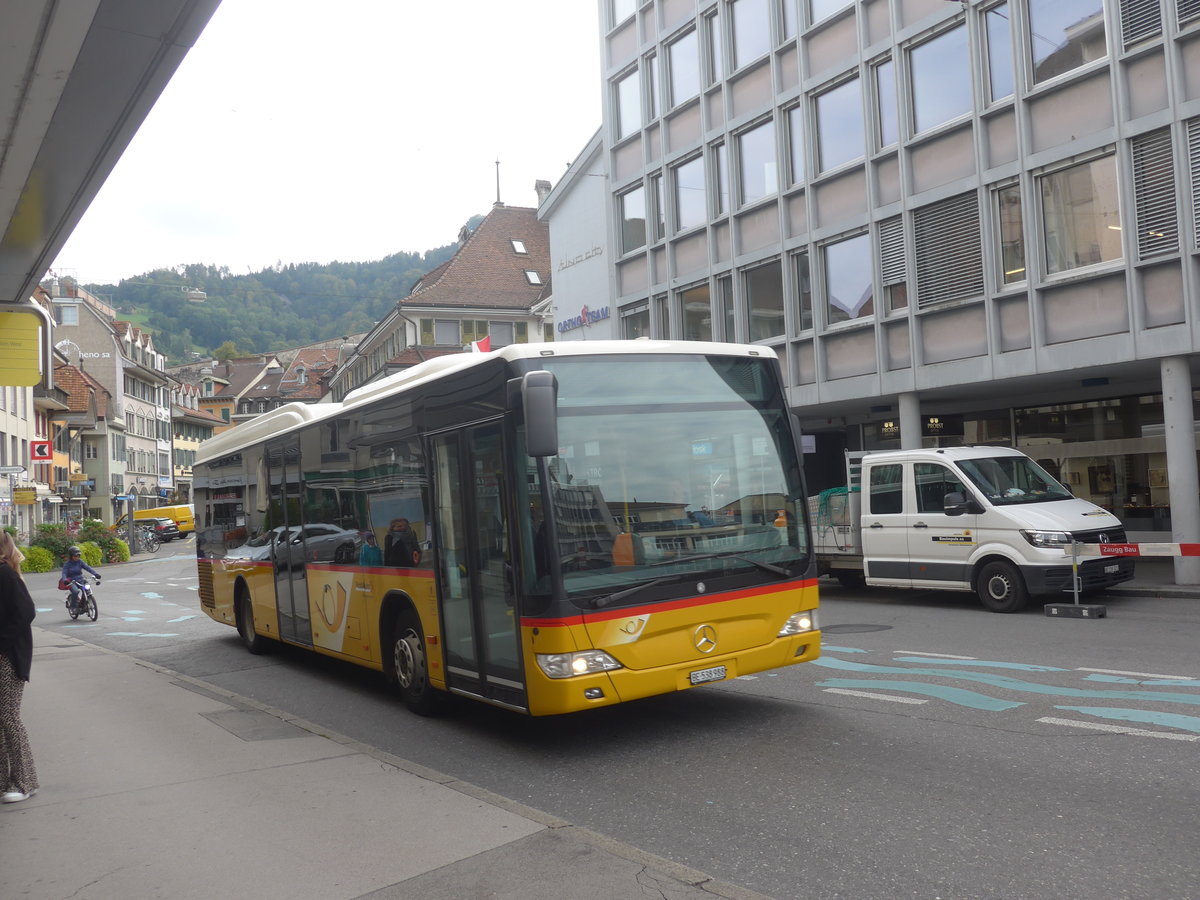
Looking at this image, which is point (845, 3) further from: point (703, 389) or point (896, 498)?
point (703, 389)

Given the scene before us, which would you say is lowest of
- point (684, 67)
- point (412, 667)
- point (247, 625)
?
point (247, 625)

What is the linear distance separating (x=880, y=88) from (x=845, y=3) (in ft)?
7.11

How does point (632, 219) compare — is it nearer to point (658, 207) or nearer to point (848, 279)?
point (658, 207)

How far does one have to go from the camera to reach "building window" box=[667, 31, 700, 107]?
28609mm

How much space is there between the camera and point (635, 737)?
311 inches

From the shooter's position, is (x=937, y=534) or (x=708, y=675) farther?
(x=937, y=534)

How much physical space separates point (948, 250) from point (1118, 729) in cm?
1537

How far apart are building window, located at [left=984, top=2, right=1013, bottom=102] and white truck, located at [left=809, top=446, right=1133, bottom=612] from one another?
7.99 metres

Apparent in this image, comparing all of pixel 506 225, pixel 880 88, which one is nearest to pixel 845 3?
pixel 880 88

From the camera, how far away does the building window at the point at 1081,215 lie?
1803 cm

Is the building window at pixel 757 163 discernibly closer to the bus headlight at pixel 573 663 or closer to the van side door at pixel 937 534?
the van side door at pixel 937 534

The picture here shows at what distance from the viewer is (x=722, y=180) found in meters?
27.7

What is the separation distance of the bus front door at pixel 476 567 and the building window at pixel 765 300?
18.6 m

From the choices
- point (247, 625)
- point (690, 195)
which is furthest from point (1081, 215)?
point (247, 625)
